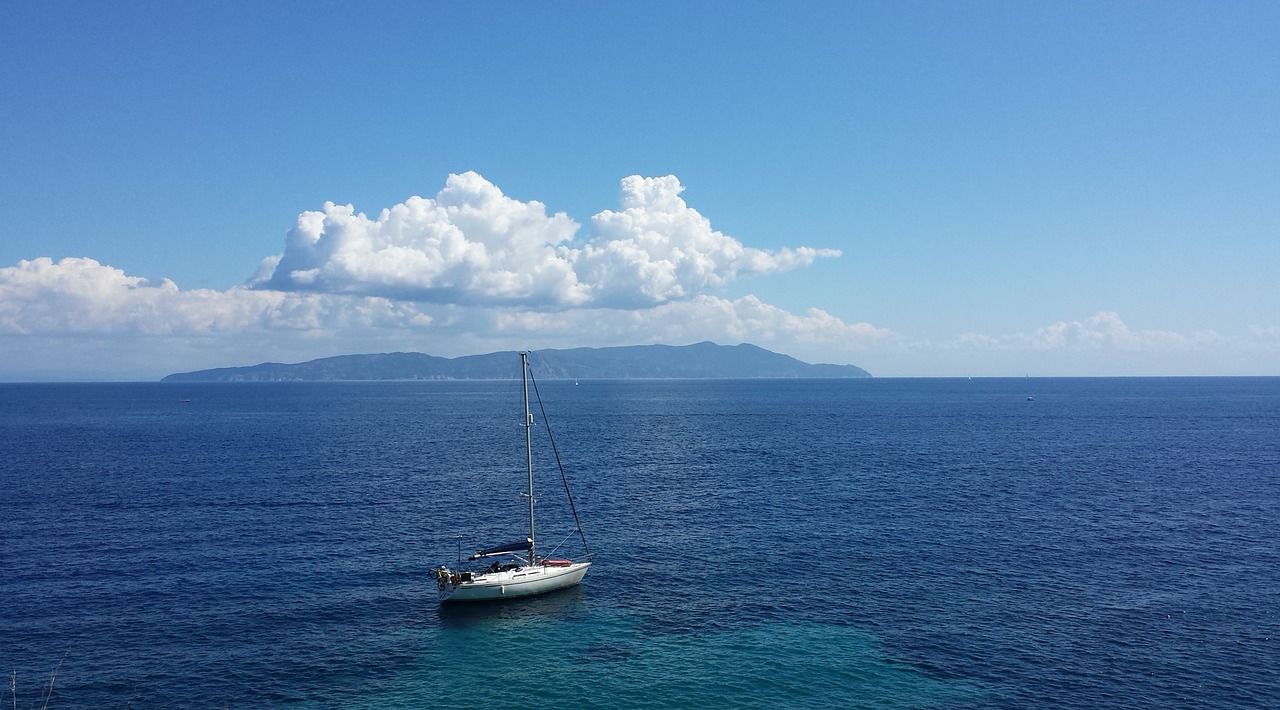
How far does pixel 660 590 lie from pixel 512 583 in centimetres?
1337

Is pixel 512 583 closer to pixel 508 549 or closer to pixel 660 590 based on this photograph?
pixel 508 549

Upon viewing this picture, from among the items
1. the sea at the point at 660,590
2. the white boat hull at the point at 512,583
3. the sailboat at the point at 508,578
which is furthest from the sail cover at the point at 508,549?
the sea at the point at 660,590

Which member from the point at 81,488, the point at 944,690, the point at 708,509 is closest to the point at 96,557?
the point at 81,488

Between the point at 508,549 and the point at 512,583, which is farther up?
the point at 508,549

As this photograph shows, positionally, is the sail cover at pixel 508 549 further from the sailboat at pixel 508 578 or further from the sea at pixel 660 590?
the sea at pixel 660 590

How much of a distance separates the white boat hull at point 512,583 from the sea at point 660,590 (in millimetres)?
1086

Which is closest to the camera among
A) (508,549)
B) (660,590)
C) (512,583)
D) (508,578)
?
(512,583)

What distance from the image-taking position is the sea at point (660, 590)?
4769 cm

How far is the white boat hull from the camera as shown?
206 ft

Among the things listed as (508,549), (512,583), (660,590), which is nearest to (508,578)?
(512,583)

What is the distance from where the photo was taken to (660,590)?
65.8 m

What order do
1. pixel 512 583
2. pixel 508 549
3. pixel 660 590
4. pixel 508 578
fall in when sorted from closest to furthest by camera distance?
pixel 512 583
pixel 508 578
pixel 660 590
pixel 508 549

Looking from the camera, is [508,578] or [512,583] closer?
[512,583]

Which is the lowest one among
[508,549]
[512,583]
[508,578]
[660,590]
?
[660,590]
